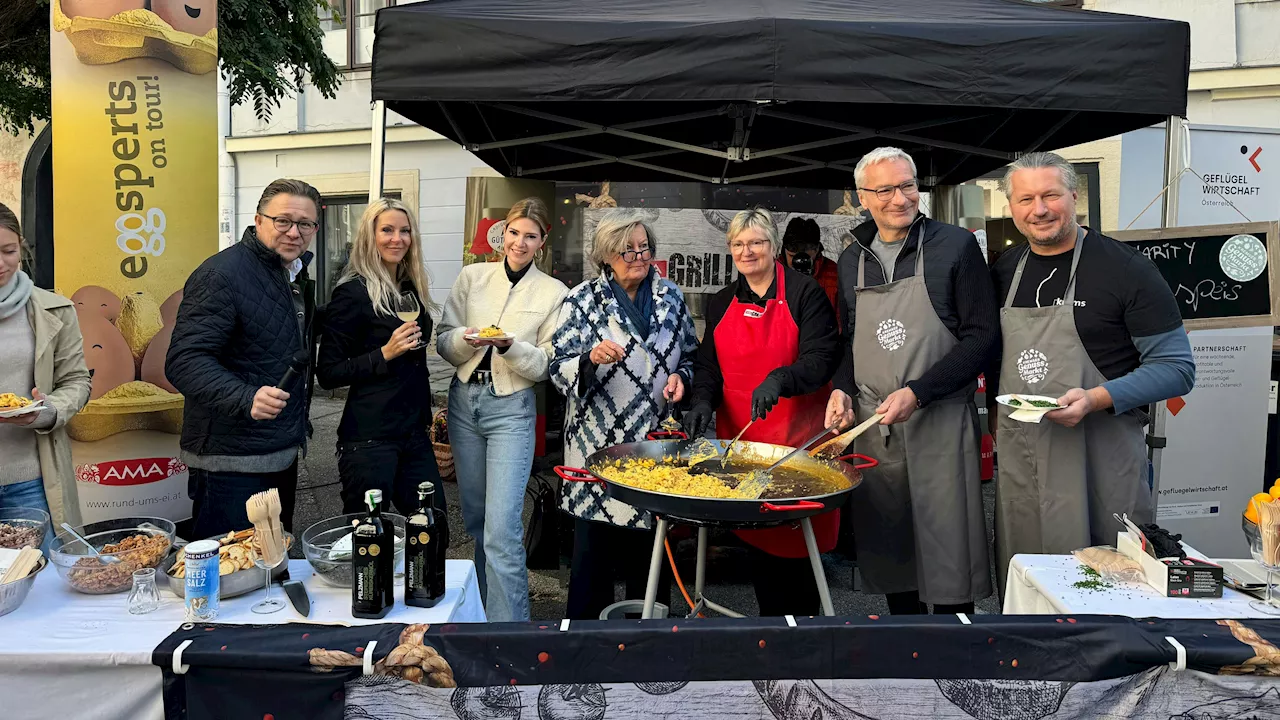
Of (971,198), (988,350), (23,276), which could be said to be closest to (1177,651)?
(988,350)

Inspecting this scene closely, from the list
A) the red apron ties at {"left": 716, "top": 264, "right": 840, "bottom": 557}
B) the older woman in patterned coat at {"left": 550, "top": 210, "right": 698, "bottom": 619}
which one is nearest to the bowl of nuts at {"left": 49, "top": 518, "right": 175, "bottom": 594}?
the older woman in patterned coat at {"left": 550, "top": 210, "right": 698, "bottom": 619}

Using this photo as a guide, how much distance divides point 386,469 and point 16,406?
1108mm

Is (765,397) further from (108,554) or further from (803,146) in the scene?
(803,146)

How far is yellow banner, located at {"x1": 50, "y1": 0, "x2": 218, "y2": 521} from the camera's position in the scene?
360 cm

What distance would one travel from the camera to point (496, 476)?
122 inches

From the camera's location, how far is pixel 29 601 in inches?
70.7

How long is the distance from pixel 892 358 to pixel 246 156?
1009 cm

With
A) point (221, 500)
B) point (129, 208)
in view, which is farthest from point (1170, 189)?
point (129, 208)

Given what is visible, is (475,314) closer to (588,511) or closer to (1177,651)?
(588,511)

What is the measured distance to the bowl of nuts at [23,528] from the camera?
1.95 meters

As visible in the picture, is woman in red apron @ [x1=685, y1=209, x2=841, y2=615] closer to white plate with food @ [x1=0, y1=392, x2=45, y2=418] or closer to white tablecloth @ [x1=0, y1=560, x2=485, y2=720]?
white tablecloth @ [x1=0, y1=560, x2=485, y2=720]

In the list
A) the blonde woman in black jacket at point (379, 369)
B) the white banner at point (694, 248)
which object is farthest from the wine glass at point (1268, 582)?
the white banner at point (694, 248)

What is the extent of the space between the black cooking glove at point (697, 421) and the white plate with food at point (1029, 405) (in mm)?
986

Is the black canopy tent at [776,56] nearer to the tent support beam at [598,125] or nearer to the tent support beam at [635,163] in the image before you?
the tent support beam at [598,125]
